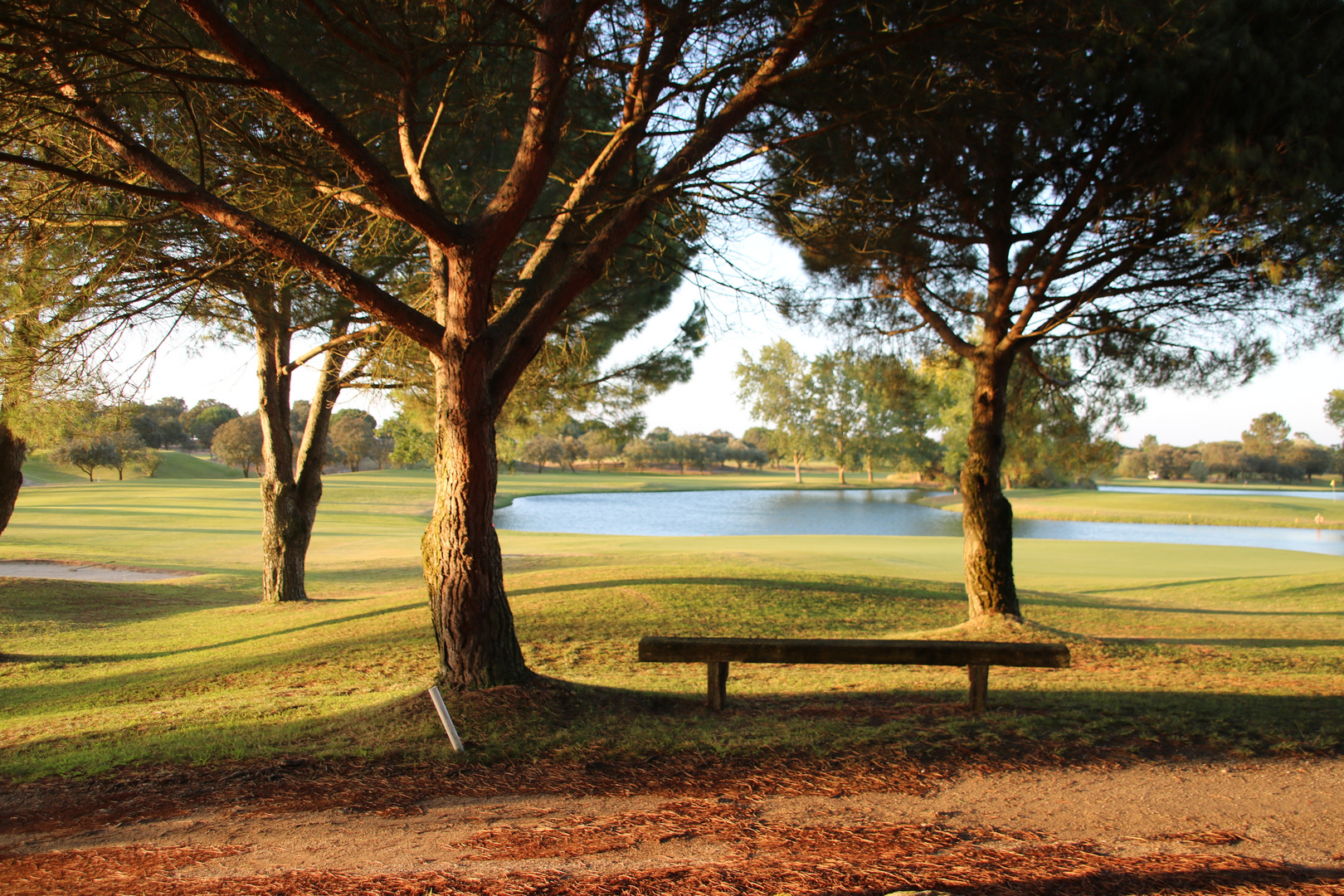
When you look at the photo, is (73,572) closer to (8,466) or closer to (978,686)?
(8,466)

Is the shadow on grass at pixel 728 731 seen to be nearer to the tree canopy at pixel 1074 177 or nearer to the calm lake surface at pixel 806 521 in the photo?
the tree canopy at pixel 1074 177

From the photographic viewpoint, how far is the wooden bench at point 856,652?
15.8 feet

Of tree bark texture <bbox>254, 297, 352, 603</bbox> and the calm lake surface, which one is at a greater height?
tree bark texture <bbox>254, 297, 352, 603</bbox>

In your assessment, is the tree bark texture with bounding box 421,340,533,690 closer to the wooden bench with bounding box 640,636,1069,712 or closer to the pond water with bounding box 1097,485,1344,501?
the wooden bench with bounding box 640,636,1069,712

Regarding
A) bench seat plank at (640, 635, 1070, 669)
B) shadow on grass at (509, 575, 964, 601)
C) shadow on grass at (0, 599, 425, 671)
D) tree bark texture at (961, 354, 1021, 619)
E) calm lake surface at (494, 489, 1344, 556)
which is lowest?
calm lake surface at (494, 489, 1344, 556)

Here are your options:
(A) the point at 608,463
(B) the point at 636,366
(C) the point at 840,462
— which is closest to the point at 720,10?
(B) the point at 636,366

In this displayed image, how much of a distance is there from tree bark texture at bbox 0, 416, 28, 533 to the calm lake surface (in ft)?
76.9

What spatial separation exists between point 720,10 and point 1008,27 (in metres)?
1.84

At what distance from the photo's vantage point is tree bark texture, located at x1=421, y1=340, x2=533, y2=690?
505cm

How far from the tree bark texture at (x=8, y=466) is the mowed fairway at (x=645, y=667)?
1.68 metres

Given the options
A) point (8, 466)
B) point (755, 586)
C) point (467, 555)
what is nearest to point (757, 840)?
point (467, 555)

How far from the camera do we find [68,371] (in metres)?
6.34

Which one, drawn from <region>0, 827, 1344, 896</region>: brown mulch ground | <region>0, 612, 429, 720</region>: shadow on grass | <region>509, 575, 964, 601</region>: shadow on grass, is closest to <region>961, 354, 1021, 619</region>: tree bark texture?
<region>509, 575, 964, 601</region>: shadow on grass

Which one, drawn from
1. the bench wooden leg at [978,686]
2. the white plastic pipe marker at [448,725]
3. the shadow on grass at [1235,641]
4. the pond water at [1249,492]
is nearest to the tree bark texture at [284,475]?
the white plastic pipe marker at [448,725]
